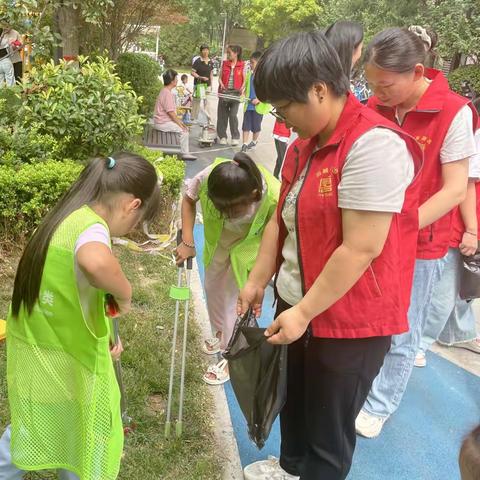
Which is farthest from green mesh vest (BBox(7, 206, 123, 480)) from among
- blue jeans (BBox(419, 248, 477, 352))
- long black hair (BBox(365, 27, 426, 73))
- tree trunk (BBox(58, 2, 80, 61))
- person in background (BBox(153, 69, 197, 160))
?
tree trunk (BBox(58, 2, 80, 61))

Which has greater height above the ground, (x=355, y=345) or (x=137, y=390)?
(x=355, y=345)

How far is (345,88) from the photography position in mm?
1552

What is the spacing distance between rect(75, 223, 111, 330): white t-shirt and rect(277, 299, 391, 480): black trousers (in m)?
0.71

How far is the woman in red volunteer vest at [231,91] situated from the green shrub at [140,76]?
4.92ft

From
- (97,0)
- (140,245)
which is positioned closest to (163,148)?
(97,0)

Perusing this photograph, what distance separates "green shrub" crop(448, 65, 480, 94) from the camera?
1556 centimetres

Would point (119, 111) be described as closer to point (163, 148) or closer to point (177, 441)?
point (163, 148)

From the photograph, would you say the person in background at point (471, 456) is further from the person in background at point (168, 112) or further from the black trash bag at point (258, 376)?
the person in background at point (168, 112)

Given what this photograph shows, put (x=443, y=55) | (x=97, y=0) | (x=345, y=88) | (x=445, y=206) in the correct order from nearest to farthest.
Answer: (x=345, y=88) < (x=445, y=206) < (x=97, y=0) < (x=443, y=55)

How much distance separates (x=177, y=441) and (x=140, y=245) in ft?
7.21

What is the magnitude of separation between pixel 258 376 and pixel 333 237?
728 millimetres

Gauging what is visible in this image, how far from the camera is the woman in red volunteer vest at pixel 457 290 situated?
2.75 meters

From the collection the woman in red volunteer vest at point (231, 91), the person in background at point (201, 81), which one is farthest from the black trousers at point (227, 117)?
the person in background at point (201, 81)

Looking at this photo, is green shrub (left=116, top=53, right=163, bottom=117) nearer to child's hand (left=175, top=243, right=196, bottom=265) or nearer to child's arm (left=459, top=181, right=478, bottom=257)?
child's hand (left=175, top=243, right=196, bottom=265)
